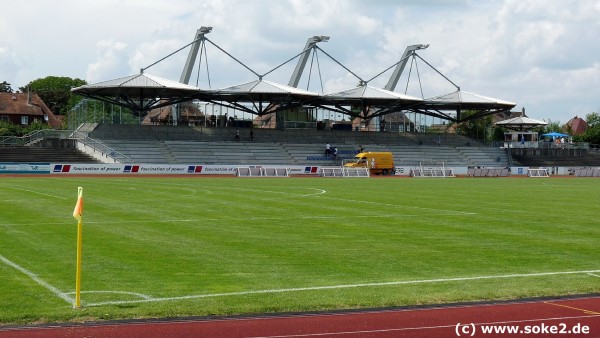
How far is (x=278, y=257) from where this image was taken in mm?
17016

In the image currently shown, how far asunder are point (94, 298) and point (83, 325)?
1688 mm

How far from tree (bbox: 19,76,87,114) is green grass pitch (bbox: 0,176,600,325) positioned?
137 metres

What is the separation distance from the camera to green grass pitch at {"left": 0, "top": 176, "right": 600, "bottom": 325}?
41.0 feet

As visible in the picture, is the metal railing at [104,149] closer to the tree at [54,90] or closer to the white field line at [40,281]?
the white field line at [40,281]

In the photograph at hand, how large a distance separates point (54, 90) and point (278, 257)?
15417cm

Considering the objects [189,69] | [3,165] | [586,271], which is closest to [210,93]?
[189,69]

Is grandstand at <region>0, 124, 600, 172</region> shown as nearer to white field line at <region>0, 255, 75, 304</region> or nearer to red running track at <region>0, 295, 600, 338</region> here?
white field line at <region>0, 255, 75, 304</region>

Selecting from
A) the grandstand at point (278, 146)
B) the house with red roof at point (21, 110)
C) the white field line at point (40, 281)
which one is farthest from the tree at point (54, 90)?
the white field line at point (40, 281)

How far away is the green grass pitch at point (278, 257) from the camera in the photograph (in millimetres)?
12500

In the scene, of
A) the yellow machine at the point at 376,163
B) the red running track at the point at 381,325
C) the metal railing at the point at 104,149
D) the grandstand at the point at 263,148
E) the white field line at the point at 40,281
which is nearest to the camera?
the red running track at the point at 381,325

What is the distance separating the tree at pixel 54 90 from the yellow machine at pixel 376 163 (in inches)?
3753

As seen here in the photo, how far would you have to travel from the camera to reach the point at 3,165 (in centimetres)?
6638

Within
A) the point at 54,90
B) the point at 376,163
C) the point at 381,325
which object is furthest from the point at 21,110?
the point at 381,325

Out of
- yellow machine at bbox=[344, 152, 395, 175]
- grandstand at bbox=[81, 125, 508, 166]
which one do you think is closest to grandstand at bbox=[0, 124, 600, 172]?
grandstand at bbox=[81, 125, 508, 166]
